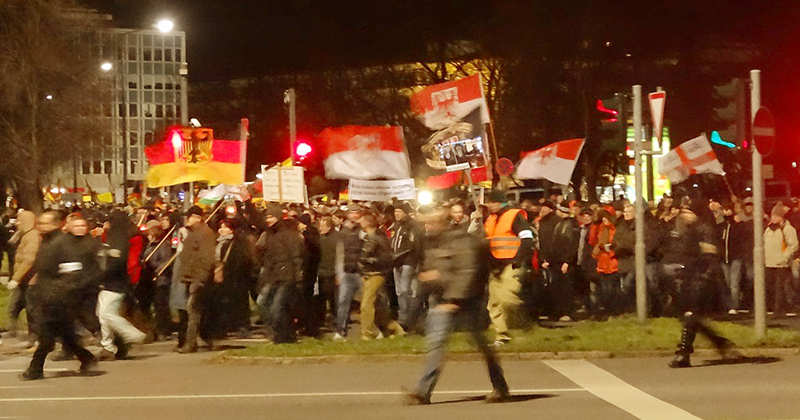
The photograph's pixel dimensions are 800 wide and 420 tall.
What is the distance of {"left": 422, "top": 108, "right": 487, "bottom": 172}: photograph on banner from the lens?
18359 millimetres

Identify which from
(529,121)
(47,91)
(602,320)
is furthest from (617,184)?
(602,320)

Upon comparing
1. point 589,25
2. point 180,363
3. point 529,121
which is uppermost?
point 589,25

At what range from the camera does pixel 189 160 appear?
21.7 meters

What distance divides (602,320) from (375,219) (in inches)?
163

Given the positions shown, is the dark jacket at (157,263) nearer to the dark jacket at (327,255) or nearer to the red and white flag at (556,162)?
the dark jacket at (327,255)

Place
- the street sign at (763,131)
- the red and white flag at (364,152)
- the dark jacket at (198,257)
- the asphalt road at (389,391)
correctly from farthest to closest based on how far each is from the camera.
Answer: the red and white flag at (364,152)
the dark jacket at (198,257)
the street sign at (763,131)
the asphalt road at (389,391)

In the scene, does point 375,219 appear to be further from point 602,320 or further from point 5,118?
point 5,118

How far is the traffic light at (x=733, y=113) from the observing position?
550 inches

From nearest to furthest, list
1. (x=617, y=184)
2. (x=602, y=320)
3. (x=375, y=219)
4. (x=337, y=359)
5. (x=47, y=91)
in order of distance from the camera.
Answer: (x=337, y=359) < (x=375, y=219) < (x=602, y=320) < (x=47, y=91) < (x=617, y=184)

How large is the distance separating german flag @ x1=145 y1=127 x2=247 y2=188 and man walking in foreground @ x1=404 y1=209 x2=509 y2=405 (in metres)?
12.1

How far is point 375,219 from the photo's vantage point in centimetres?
1523

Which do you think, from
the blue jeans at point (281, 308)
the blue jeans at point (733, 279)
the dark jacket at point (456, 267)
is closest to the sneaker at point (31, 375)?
the blue jeans at point (281, 308)

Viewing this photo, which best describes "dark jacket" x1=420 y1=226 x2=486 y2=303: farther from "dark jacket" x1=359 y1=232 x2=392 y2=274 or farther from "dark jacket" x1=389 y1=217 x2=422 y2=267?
"dark jacket" x1=389 y1=217 x2=422 y2=267

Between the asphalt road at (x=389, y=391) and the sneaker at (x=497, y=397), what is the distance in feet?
0.26
